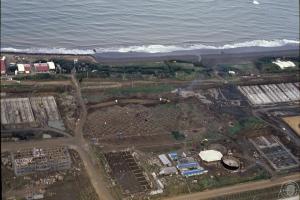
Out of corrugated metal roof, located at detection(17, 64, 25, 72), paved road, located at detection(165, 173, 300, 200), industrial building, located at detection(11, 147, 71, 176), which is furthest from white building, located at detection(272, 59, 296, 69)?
industrial building, located at detection(11, 147, 71, 176)

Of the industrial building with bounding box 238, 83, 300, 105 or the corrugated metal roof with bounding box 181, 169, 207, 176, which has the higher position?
the industrial building with bounding box 238, 83, 300, 105

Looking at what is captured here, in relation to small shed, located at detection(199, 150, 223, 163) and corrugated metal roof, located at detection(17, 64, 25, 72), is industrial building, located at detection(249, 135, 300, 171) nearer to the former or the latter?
small shed, located at detection(199, 150, 223, 163)

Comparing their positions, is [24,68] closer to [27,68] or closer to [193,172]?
[27,68]

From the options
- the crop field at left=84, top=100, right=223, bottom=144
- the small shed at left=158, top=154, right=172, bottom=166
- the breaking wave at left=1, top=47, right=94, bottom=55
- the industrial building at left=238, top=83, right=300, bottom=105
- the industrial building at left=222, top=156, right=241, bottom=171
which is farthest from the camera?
the breaking wave at left=1, top=47, right=94, bottom=55

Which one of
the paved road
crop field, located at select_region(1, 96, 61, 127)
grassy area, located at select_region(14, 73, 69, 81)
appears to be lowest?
the paved road

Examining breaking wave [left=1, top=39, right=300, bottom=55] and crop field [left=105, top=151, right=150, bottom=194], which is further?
breaking wave [left=1, top=39, right=300, bottom=55]

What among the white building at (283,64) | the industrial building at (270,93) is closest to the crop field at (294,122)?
the industrial building at (270,93)

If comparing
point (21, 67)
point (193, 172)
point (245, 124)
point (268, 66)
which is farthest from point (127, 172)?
point (268, 66)
